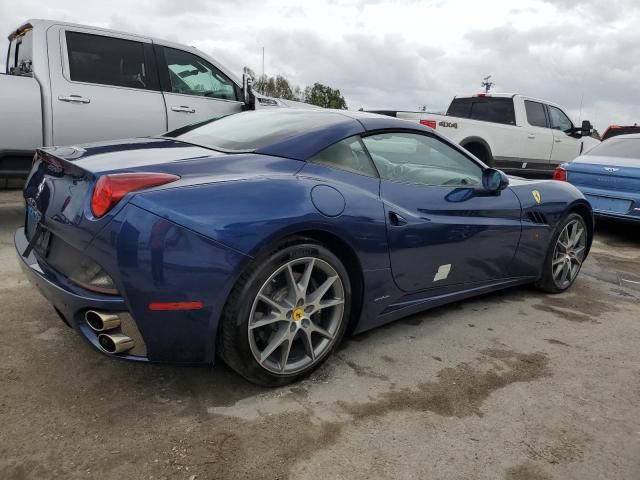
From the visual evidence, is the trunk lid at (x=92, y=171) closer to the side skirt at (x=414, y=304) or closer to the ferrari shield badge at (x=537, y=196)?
the side skirt at (x=414, y=304)

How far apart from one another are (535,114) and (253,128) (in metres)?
8.46

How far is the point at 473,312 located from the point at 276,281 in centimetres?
182

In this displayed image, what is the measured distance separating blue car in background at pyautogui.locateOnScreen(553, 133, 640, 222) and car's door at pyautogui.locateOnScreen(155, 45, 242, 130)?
4.39m

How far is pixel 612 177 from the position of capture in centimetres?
663

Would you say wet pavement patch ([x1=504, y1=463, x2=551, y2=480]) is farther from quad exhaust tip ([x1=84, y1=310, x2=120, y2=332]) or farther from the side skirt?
quad exhaust tip ([x1=84, y1=310, x2=120, y2=332])

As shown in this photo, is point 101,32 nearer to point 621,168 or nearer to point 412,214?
point 412,214

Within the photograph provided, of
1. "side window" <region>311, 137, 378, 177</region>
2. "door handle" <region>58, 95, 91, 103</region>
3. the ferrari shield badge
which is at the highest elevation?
"door handle" <region>58, 95, 91, 103</region>

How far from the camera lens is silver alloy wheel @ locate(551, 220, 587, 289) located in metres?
4.30

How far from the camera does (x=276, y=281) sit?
2525mm

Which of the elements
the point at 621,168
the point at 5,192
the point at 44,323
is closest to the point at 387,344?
the point at 44,323

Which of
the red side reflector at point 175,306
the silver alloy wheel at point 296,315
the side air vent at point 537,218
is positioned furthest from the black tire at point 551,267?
the red side reflector at point 175,306

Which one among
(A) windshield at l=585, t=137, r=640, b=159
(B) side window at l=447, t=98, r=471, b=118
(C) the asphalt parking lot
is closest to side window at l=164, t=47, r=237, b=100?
(C) the asphalt parking lot

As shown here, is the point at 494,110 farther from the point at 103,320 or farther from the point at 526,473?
the point at 103,320

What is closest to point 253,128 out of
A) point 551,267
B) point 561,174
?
point 551,267
